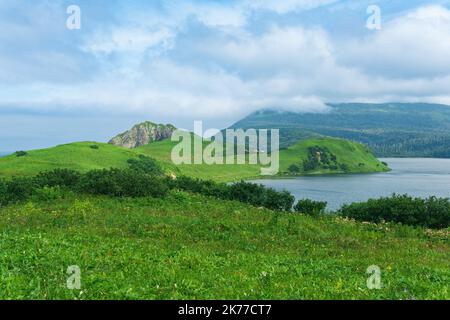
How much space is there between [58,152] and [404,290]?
5949 inches

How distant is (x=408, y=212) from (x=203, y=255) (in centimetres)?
2609

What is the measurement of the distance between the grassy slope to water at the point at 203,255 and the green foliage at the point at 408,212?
572 cm

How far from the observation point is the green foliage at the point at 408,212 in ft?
123

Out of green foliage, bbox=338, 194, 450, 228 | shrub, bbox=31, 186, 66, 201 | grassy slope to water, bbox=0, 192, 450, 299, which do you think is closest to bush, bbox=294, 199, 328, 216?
grassy slope to water, bbox=0, 192, 450, 299

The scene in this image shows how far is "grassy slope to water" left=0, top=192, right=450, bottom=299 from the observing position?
13.0m

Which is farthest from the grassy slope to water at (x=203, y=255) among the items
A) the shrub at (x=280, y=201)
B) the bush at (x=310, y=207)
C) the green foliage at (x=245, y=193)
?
the green foliage at (x=245, y=193)

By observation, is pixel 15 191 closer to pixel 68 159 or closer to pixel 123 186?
pixel 123 186

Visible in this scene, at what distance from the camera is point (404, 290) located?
1361 cm

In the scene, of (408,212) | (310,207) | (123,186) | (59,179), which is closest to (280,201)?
(310,207)

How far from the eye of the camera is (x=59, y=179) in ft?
143

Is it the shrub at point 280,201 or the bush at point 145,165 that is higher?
the bush at point 145,165

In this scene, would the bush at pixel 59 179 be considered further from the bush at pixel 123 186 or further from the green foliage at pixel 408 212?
the green foliage at pixel 408 212
